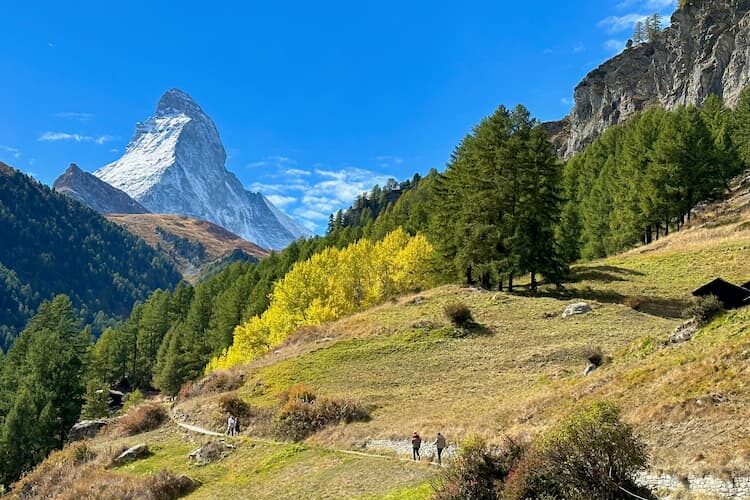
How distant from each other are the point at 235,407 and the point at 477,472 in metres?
23.3

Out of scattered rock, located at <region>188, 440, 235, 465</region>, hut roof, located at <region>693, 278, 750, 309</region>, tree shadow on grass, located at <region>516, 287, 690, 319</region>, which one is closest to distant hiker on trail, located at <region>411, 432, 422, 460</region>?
scattered rock, located at <region>188, 440, 235, 465</region>

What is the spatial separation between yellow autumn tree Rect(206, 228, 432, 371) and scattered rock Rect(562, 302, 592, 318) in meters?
20.5

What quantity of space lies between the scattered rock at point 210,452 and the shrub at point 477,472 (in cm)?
1758

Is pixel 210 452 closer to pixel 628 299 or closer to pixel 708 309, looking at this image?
pixel 708 309

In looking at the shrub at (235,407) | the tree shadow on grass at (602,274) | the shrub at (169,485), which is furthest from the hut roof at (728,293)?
the shrub at (235,407)

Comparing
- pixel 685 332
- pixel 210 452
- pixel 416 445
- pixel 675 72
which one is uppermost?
pixel 675 72

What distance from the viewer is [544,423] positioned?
20484 millimetres

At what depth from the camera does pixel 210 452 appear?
30.4m

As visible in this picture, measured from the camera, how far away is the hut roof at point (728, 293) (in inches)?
926

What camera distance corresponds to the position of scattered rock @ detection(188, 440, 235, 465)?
1181 inches

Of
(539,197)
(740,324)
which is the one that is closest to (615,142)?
(539,197)

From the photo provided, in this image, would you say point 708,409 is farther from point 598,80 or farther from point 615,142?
point 598,80

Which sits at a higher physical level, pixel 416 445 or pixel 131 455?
pixel 416 445

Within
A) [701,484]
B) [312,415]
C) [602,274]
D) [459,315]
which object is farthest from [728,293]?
[602,274]
